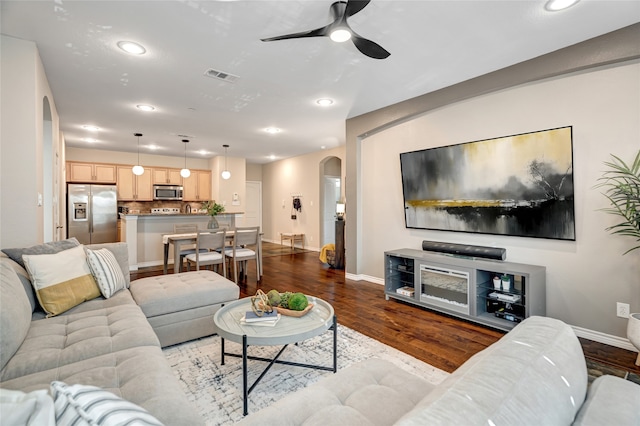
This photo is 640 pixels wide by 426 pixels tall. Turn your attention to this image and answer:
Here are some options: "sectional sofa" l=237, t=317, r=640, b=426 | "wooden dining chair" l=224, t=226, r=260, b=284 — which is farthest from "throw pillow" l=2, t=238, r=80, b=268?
"wooden dining chair" l=224, t=226, r=260, b=284

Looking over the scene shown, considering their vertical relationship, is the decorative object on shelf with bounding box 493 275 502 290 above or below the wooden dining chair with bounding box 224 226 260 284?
below

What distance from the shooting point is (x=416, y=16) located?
2289 mm

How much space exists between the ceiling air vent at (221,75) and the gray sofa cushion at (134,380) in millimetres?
2769

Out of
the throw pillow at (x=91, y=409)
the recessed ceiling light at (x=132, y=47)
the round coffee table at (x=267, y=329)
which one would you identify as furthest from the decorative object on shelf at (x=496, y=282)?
the recessed ceiling light at (x=132, y=47)

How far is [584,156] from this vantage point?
275 cm

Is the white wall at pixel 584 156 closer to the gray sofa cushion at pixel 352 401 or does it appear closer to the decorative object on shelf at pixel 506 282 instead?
the decorative object on shelf at pixel 506 282

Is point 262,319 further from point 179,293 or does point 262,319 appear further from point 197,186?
point 197,186

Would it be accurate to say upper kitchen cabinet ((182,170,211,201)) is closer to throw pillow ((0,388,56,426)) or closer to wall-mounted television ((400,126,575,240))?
wall-mounted television ((400,126,575,240))

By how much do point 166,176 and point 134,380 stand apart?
7.59m

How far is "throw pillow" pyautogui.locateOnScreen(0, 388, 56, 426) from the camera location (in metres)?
0.53

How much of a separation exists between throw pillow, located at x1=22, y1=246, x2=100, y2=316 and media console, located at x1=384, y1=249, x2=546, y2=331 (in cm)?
317

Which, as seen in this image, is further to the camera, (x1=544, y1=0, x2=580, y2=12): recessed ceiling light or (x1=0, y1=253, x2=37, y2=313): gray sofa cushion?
(x1=544, y1=0, x2=580, y2=12): recessed ceiling light

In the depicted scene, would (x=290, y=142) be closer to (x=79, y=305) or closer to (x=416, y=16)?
(x=416, y=16)

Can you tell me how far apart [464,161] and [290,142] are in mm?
3989
